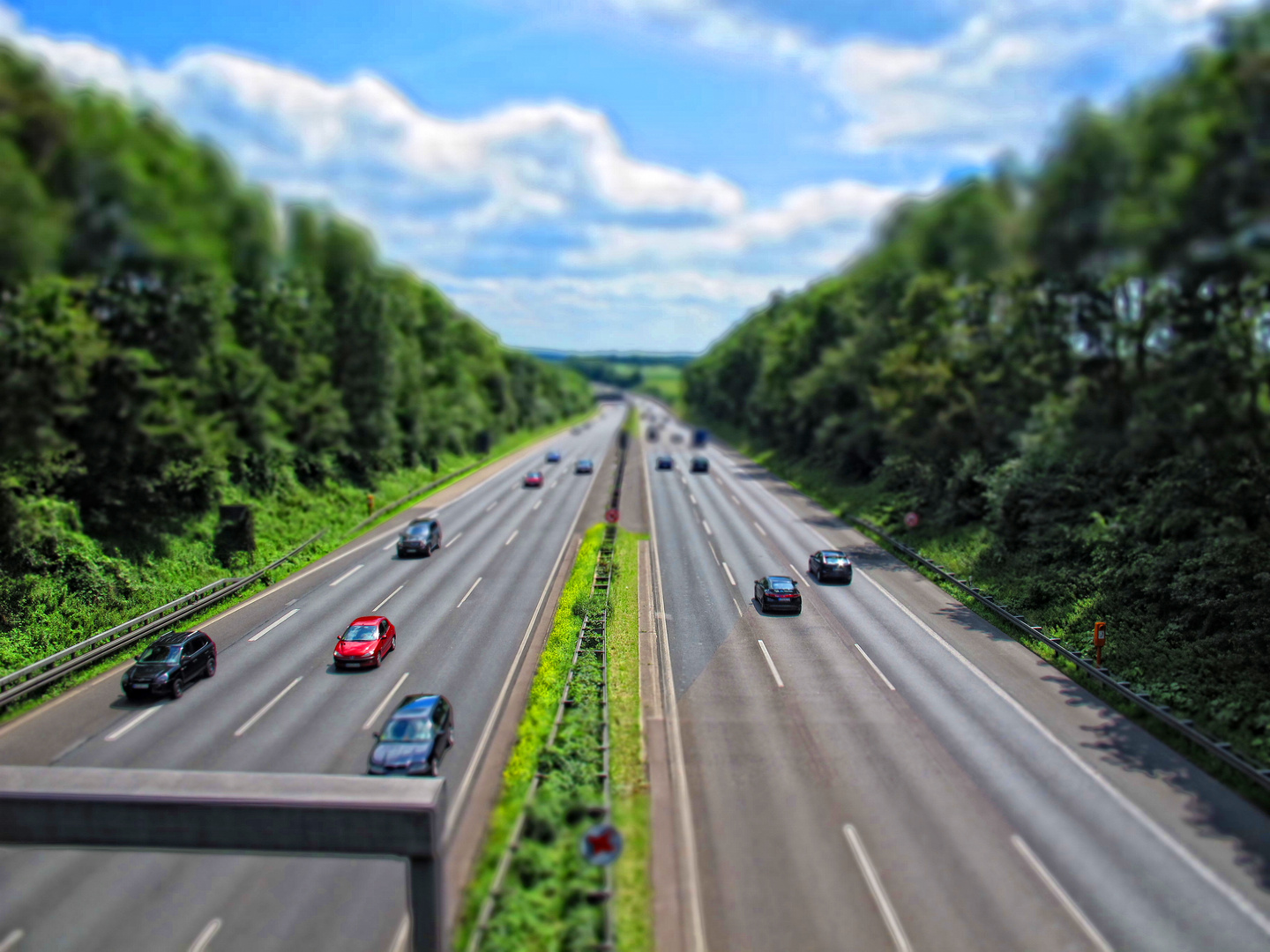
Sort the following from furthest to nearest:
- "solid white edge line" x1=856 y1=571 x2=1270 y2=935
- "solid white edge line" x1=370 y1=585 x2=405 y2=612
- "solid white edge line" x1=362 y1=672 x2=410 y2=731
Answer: "solid white edge line" x1=370 y1=585 x2=405 y2=612 → "solid white edge line" x1=362 y1=672 x2=410 y2=731 → "solid white edge line" x1=856 y1=571 x2=1270 y2=935

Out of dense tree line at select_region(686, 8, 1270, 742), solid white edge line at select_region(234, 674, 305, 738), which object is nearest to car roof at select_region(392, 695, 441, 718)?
solid white edge line at select_region(234, 674, 305, 738)

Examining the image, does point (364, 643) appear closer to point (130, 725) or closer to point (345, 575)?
point (130, 725)

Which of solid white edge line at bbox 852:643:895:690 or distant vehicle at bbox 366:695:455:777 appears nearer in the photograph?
distant vehicle at bbox 366:695:455:777

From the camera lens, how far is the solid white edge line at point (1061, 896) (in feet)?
43.2

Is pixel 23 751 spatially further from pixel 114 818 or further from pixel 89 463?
pixel 89 463

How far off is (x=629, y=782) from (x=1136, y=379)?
22836mm

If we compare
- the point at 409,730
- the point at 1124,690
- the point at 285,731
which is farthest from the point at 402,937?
the point at 1124,690

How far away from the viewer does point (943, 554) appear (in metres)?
41.0

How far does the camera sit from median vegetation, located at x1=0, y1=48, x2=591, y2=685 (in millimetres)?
25141

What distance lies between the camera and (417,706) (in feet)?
65.1

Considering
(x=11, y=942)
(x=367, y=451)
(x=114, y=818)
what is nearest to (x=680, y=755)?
(x=114, y=818)

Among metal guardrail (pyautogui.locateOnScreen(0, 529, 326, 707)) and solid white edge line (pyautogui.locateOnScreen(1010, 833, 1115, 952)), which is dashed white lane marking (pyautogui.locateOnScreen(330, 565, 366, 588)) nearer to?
metal guardrail (pyautogui.locateOnScreen(0, 529, 326, 707))

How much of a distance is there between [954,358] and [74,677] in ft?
146

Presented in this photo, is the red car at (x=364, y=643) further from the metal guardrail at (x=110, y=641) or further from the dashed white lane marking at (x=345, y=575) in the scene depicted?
the dashed white lane marking at (x=345, y=575)
